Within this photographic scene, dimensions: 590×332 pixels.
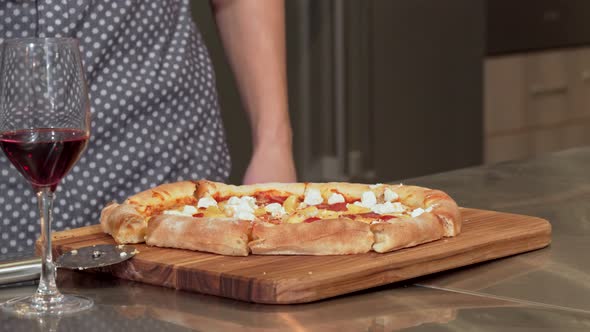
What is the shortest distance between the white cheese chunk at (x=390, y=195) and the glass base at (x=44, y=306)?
1.39 feet

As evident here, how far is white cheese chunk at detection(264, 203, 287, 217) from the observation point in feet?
3.78

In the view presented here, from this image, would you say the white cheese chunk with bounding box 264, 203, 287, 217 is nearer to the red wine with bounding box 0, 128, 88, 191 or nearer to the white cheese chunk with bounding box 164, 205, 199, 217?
the white cheese chunk with bounding box 164, 205, 199, 217

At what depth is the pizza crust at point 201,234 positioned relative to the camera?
1025 millimetres

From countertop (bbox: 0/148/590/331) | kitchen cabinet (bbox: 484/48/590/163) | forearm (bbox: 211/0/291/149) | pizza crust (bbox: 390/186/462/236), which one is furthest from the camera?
kitchen cabinet (bbox: 484/48/590/163)

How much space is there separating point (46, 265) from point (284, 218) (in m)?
0.29

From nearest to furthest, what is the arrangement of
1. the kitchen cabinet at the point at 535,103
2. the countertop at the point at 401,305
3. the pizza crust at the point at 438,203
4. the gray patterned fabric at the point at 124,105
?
1. the countertop at the point at 401,305
2. the pizza crust at the point at 438,203
3. the gray patterned fabric at the point at 124,105
4. the kitchen cabinet at the point at 535,103

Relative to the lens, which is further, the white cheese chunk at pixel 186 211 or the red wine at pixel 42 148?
the white cheese chunk at pixel 186 211

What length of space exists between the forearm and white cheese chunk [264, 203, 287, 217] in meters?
0.67

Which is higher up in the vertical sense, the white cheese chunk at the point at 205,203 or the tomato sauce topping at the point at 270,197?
the white cheese chunk at the point at 205,203

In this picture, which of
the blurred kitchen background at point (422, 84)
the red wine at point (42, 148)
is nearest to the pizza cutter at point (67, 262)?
the red wine at point (42, 148)

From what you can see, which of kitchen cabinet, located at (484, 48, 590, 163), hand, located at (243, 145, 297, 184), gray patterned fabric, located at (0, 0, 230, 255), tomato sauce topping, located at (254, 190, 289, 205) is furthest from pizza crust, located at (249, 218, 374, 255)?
kitchen cabinet, located at (484, 48, 590, 163)

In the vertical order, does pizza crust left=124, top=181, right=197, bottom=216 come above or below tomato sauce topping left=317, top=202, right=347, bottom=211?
above

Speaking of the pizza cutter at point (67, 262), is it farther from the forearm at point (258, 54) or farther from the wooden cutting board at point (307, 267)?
the forearm at point (258, 54)

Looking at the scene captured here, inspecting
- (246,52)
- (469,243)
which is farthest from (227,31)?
(469,243)
